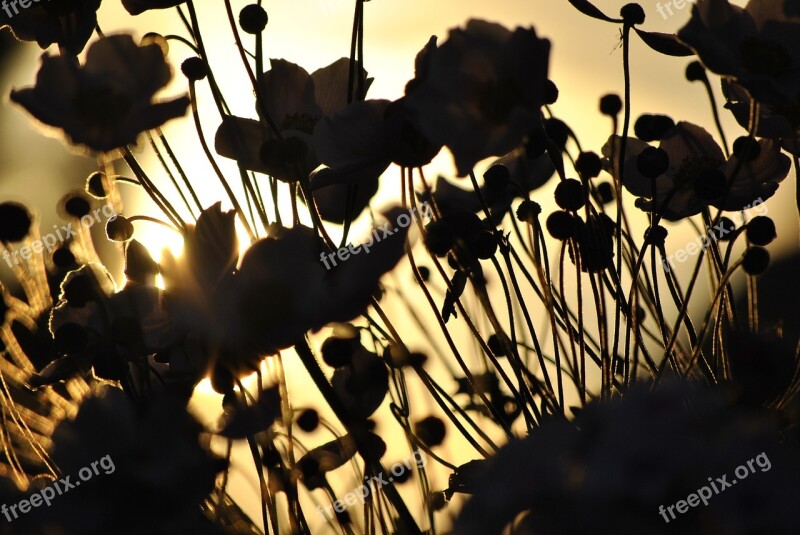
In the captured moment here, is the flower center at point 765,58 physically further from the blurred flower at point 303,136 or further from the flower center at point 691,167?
the blurred flower at point 303,136

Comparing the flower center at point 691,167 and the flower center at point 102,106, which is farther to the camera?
the flower center at point 691,167

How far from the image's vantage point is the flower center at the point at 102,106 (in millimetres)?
603

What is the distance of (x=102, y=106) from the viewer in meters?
0.61

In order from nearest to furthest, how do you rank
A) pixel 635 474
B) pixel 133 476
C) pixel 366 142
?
1. pixel 635 474
2. pixel 133 476
3. pixel 366 142

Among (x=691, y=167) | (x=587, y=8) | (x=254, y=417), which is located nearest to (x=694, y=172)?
(x=691, y=167)

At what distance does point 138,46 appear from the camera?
646 mm

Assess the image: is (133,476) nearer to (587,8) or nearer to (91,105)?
(91,105)

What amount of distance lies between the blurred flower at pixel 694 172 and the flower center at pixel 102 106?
333 millimetres

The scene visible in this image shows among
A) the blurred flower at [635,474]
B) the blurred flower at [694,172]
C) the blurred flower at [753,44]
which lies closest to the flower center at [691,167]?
the blurred flower at [694,172]

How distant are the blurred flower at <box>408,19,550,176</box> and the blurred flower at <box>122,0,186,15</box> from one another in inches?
8.2

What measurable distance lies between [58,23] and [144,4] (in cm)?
6

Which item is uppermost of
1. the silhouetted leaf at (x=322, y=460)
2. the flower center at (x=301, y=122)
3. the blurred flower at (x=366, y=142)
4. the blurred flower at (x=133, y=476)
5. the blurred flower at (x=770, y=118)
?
the flower center at (x=301, y=122)

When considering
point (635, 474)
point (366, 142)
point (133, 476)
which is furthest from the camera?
point (366, 142)

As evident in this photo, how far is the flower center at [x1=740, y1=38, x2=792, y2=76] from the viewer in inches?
22.2
